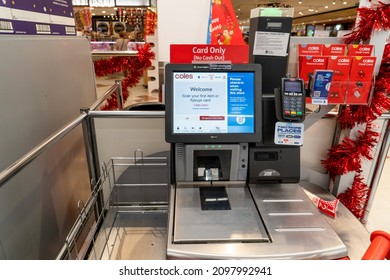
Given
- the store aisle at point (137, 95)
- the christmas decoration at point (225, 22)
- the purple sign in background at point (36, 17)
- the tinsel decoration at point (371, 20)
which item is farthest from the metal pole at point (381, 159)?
the store aisle at point (137, 95)

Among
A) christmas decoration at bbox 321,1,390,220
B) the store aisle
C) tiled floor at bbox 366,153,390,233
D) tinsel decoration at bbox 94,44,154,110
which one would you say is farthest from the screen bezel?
the store aisle

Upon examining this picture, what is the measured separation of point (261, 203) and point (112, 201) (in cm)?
94

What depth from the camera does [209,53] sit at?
1336 mm

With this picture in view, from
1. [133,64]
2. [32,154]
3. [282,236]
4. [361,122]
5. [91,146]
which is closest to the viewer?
[282,236]

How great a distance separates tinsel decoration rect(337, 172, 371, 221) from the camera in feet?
5.90

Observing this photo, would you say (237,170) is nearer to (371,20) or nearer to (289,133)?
(289,133)

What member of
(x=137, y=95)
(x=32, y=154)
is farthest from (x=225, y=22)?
(x=137, y=95)

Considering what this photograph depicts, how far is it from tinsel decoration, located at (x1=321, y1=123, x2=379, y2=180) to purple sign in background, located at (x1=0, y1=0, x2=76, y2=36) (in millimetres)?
1927

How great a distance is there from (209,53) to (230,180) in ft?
1.94

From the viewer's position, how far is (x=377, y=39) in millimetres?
1511

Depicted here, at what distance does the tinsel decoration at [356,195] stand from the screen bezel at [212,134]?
976mm

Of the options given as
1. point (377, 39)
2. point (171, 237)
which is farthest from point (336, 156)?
point (171, 237)

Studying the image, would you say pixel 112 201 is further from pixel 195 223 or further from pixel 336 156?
pixel 336 156

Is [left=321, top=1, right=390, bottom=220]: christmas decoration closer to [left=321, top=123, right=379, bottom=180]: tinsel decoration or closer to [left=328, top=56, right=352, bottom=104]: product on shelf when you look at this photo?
[left=321, top=123, right=379, bottom=180]: tinsel decoration
